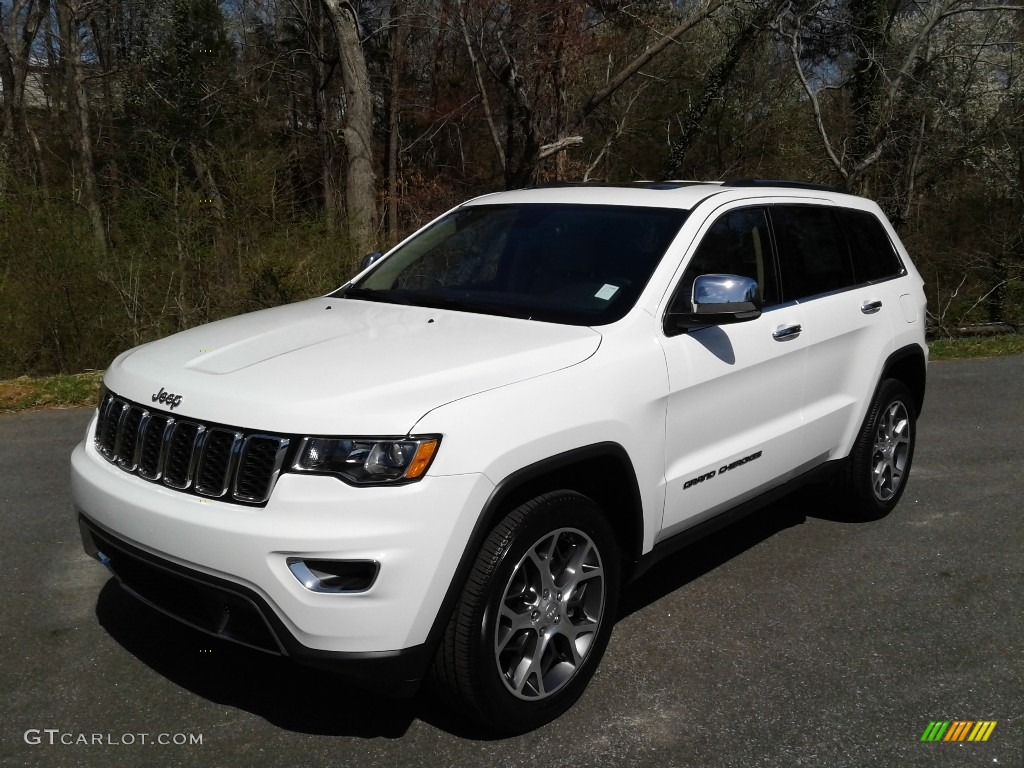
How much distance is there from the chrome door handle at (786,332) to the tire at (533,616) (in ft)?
4.66

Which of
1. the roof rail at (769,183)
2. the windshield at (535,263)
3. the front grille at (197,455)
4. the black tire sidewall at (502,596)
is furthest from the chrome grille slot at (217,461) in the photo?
the roof rail at (769,183)

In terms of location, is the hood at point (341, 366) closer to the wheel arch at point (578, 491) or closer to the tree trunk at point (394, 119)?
the wheel arch at point (578, 491)

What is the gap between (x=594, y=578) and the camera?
11.8ft

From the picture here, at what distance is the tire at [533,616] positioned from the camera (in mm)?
3127

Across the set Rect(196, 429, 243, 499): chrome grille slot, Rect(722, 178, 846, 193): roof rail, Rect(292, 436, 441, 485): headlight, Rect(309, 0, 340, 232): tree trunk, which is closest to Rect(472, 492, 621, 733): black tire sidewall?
Rect(292, 436, 441, 485): headlight

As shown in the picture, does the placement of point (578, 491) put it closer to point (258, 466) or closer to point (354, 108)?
point (258, 466)

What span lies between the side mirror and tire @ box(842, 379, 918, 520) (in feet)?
5.82

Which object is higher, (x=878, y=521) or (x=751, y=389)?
(x=751, y=389)

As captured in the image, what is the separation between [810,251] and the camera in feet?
16.4

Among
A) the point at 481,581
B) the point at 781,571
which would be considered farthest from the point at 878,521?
the point at 481,581

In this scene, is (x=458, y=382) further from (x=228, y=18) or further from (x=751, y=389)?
(x=228, y=18)

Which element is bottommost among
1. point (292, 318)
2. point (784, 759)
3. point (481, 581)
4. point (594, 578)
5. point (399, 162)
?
point (399, 162)

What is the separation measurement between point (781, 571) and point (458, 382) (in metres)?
2.49

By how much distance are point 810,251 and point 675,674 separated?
228 centimetres
